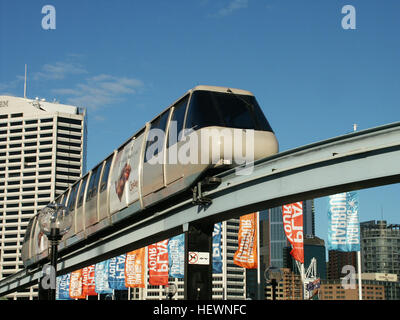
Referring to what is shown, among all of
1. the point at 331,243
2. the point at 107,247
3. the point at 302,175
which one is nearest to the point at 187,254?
the point at 302,175

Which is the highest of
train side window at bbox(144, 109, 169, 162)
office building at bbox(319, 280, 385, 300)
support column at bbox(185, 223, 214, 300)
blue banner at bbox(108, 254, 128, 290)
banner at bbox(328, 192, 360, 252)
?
train side window at bbox(144, 109, 169, 162)

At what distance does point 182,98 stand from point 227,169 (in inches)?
99.2

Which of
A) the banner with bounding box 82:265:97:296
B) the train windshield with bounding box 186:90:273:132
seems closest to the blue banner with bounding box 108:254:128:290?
the banner with bounding box 82:265:97:296

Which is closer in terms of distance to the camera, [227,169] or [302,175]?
[302,175]

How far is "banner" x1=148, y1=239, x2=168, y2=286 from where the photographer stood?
156 feet

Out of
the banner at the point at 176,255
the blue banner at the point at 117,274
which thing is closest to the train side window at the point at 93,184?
the banner at the point at 176,255

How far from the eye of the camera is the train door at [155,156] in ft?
59.6

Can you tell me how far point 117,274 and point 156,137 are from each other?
1502 inches

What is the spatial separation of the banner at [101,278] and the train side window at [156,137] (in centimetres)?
4126

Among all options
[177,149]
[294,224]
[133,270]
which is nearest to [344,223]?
[294,224]

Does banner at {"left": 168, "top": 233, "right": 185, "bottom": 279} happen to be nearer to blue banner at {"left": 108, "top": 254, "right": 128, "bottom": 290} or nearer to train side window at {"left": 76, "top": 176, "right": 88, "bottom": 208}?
blue banner at {"left": 108, "top": 254, "right": 128, "bottom": 290}

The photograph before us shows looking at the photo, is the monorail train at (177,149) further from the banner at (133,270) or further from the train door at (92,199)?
the banner at (133,270)
